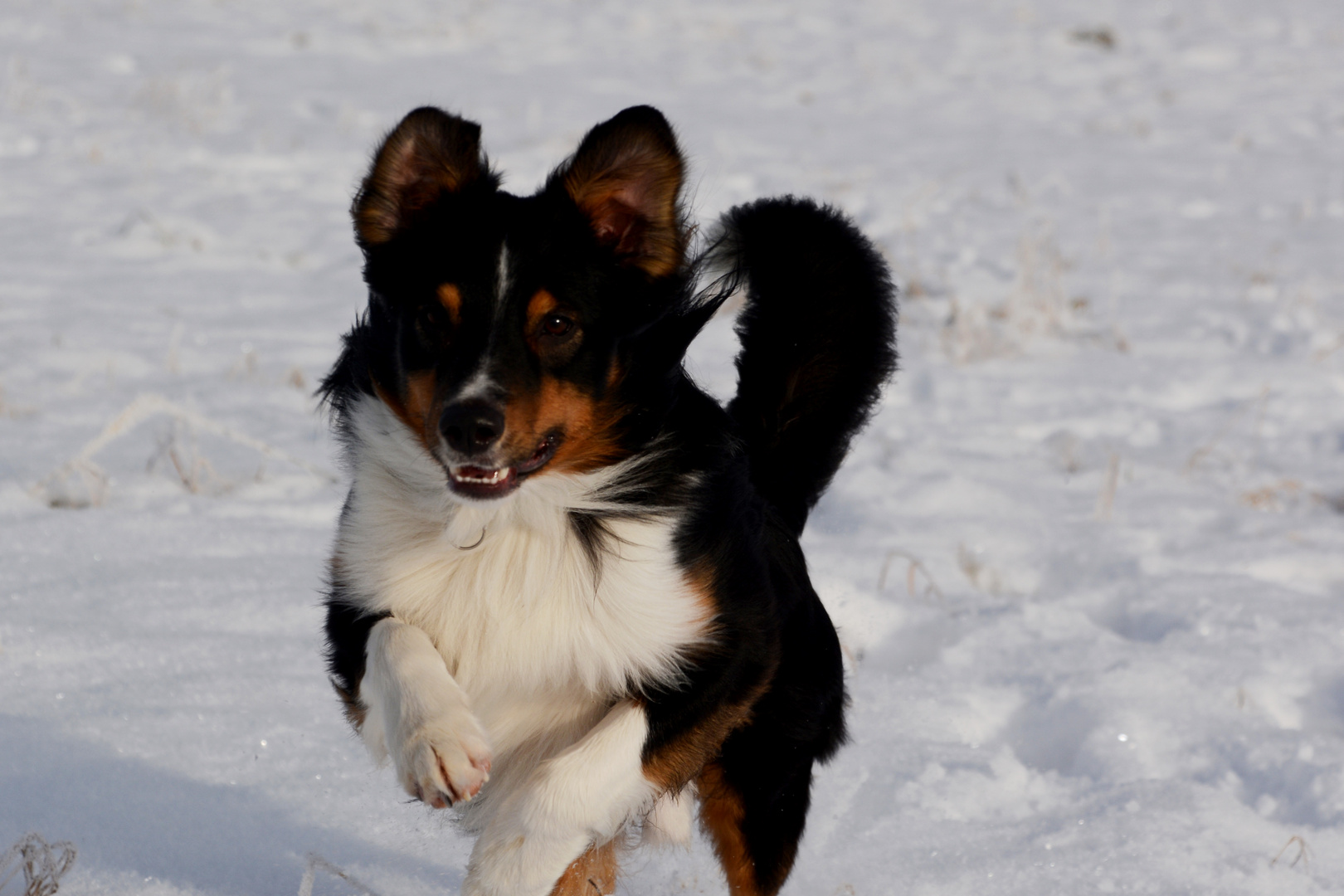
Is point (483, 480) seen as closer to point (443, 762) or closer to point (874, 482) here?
point (443, 762)

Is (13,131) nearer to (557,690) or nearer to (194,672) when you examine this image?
(194,672)

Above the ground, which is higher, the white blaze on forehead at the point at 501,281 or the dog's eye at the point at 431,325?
the white blaze on forehead at the point at 501,281

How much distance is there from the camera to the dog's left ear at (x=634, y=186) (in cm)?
262

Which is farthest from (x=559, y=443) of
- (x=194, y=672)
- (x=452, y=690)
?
(x=194, y=672)

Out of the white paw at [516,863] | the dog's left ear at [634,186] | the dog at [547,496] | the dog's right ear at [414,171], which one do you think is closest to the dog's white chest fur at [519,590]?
the dog at [547,496]

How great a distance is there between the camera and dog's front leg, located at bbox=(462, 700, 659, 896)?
2.43m

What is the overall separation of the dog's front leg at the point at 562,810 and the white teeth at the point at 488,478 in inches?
20.1

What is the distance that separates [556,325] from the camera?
2574 mm

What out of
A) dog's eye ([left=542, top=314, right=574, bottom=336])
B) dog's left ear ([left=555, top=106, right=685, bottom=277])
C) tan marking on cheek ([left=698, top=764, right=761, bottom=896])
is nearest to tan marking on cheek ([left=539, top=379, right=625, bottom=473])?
dog's eye ([left=542, top=314, right=574, bottom=336])

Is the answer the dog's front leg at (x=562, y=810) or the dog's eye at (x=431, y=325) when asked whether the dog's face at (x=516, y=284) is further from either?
the dog's front leg at (x=562, y=810)

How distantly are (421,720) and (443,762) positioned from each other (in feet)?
0.31

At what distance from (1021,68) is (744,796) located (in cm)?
1346

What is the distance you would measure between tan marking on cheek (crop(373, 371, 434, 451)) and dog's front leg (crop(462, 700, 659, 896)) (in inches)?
25.4

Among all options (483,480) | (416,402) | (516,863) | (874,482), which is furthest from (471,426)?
(874,482)
